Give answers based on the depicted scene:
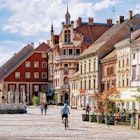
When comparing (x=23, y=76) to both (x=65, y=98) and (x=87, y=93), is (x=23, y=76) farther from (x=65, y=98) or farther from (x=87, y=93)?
(x=87, y=93)

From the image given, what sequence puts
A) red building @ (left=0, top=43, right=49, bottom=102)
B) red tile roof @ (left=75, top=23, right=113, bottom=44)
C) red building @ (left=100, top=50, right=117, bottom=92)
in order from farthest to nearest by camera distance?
red building @ (left=0, top=43, right=49, bottom=102) < red tile roof @ (left=75, top=23, right=113, bottom=44) < red building @ (left=100, top=50, right=117, bottom=92)

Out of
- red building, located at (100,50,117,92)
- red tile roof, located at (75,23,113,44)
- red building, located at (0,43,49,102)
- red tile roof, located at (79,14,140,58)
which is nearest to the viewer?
red building, located at (100,50,117,92)

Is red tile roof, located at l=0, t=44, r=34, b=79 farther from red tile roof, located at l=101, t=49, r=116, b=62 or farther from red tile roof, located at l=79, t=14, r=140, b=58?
red tile roof, located at l=101, t=49, r=116, b=62

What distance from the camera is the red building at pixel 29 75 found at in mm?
112438

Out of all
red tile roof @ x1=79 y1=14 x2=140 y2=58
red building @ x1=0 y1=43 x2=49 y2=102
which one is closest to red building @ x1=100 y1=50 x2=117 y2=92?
red tile roof @ x1=79 y1=14 x2=140 y2=58

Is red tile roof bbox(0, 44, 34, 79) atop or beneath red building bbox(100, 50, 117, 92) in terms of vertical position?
atop

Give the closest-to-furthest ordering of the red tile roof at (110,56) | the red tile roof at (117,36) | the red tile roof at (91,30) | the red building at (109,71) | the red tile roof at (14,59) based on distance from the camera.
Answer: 1. the red building at (109,71)
2. the red tile roof at (110,56)
3. the red tile roof at (117,36)
4. the red tile roof at (91,30)
5. the red tile roof at (14,59)

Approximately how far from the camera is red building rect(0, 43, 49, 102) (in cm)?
11244

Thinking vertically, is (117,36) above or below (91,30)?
below

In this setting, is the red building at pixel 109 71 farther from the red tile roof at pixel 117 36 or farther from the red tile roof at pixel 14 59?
the red tile roof at pixel 14 59

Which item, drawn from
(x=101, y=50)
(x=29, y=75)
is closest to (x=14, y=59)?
(x=29, y=75)

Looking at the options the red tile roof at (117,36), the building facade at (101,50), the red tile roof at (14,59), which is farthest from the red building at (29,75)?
the red tile roof at (117,36)

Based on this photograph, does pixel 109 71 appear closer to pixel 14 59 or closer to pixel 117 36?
pixel 117 36

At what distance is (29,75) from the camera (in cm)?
11462
